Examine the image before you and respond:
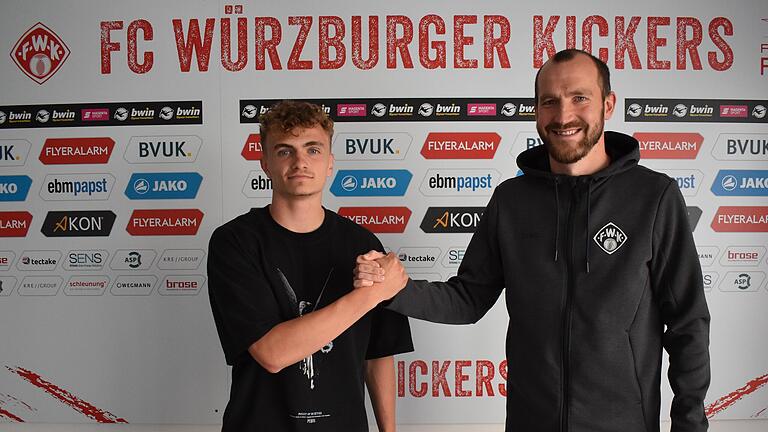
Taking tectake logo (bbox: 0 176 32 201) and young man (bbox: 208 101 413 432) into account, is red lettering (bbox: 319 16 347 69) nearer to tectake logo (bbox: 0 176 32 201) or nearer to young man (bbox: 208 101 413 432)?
young man (bbox: 208 101 413 432)

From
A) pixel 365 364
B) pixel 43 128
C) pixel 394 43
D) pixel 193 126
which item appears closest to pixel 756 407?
pixel 365 364

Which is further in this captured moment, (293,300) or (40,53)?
(40,53)

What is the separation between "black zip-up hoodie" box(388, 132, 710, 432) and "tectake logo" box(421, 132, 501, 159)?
0.70 meters

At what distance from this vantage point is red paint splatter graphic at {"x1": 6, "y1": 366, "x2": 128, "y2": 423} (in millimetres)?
2180

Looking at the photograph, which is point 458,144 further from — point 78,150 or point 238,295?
point 78,150

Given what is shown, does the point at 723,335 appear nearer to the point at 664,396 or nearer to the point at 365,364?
the point at 664,396

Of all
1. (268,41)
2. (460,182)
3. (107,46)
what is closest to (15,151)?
(107,46)

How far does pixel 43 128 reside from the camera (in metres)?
2.18

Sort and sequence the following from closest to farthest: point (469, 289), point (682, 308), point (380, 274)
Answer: point (682, 308) → point (380, 274) → point (469, 289)

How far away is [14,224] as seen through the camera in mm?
2205

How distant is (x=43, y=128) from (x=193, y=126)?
62 centimetres

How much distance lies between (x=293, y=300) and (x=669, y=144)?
1578 mm

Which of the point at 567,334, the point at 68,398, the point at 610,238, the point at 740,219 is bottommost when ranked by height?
the point at 68,398

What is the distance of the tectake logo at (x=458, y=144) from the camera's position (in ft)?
6.90
